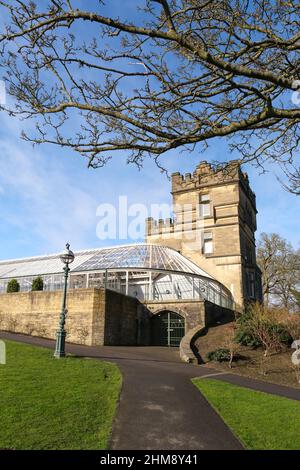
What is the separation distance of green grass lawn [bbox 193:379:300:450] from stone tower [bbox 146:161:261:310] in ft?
77.7

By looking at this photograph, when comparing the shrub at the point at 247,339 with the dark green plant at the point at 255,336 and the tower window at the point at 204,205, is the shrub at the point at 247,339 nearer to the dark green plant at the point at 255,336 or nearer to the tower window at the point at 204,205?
the dark green plant at the point at 255,336

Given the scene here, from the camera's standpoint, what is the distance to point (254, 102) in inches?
A: 296

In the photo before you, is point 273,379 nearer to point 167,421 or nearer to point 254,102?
point 167,421

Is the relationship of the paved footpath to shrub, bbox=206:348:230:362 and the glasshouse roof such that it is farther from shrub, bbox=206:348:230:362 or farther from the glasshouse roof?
the glasshouse roof

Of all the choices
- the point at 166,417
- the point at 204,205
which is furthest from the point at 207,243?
the point at 166,417

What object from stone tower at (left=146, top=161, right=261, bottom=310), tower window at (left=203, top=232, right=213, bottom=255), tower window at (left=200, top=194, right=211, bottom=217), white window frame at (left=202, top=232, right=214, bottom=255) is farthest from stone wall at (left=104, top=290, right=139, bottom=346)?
tower window at (left=200, top=194, right=211, bottom=217)

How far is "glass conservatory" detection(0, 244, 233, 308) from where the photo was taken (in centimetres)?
2505

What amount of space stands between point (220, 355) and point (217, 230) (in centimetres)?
2146

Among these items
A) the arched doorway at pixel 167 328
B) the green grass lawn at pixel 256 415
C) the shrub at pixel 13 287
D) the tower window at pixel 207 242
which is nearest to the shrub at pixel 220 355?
the green grass lawn at pixel 256 415

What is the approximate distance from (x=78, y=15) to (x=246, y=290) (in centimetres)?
3246

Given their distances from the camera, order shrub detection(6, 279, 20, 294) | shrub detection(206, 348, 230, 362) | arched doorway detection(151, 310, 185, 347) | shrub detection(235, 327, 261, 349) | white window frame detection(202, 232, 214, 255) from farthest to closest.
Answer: white window frame detection(202, 232, 214, 255) < shrub detection(6, 279, 20, 294) < arched doorway detection(151, 310, 185, 347) < shrub detection(235, 327, 261, 349) < shrub detection(206, 348, 230, 362)

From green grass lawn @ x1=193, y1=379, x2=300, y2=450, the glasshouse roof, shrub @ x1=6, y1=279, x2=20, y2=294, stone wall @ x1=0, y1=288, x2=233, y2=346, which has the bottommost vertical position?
green grass lawn @ x1=193, y1=379, x2=300, y2=450

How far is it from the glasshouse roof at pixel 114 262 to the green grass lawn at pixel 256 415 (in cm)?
1606

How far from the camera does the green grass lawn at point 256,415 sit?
5930 mm
